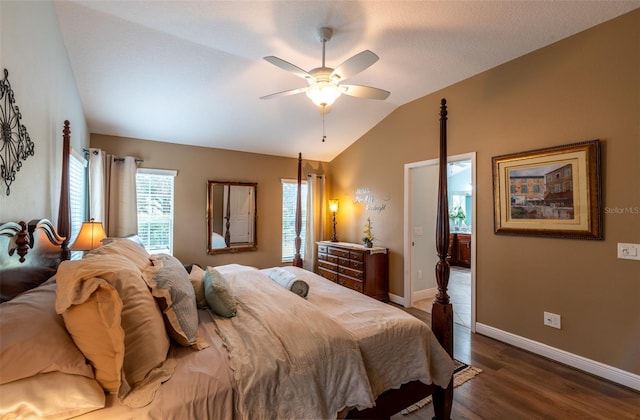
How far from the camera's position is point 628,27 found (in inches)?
86.9

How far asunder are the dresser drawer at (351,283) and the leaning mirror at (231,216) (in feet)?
5.27

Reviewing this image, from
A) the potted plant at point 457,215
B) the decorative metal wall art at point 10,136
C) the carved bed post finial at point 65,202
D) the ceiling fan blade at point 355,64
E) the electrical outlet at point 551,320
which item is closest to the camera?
the decorative metal wall art at point 10,136

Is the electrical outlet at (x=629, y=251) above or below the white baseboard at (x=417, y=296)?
above

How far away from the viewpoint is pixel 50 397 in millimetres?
923

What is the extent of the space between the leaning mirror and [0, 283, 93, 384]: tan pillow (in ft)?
11.5

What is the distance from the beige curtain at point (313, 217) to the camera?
5.30 m

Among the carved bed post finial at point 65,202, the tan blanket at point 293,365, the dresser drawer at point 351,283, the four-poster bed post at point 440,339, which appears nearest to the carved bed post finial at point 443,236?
the four-poster bed post at point 440,339

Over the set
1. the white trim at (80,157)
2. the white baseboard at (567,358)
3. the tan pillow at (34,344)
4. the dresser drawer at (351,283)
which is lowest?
the white baseboard at (567,358)

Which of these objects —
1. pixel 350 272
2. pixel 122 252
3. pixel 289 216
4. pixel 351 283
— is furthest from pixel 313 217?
pixel 122 252

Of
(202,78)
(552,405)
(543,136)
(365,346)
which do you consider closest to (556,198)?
(543,136)

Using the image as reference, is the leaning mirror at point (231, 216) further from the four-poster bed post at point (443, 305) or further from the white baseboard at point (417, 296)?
the four-poster bed post at point (443, 305)

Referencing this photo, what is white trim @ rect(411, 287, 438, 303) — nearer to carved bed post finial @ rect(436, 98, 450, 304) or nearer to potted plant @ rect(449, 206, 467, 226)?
carved bed post finial @ rect(436, 98, 450, 304)

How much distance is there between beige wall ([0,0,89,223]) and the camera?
140cm

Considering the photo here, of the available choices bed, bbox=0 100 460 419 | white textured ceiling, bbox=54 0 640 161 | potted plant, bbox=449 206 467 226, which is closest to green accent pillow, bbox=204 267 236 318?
bed, bbox=0 100 460 419
